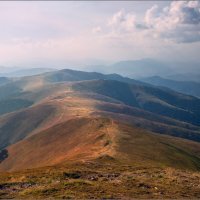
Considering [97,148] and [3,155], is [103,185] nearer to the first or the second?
[97,148]

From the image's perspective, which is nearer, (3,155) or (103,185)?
(103,185)

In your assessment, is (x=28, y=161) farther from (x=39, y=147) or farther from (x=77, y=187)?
(x=77, y=187)

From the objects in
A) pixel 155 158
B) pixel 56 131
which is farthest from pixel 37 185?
pixel 56 131

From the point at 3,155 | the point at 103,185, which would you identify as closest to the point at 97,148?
the point at 103,185

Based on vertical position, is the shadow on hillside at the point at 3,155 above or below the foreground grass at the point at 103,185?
below

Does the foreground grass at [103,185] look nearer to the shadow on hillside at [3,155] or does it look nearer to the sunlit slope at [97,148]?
the sunlit slope at [97,148]

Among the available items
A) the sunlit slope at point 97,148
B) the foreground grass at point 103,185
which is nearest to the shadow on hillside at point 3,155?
the sunlit slope at point 97,148

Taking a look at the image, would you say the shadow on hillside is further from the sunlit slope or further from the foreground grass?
the foreground grass
